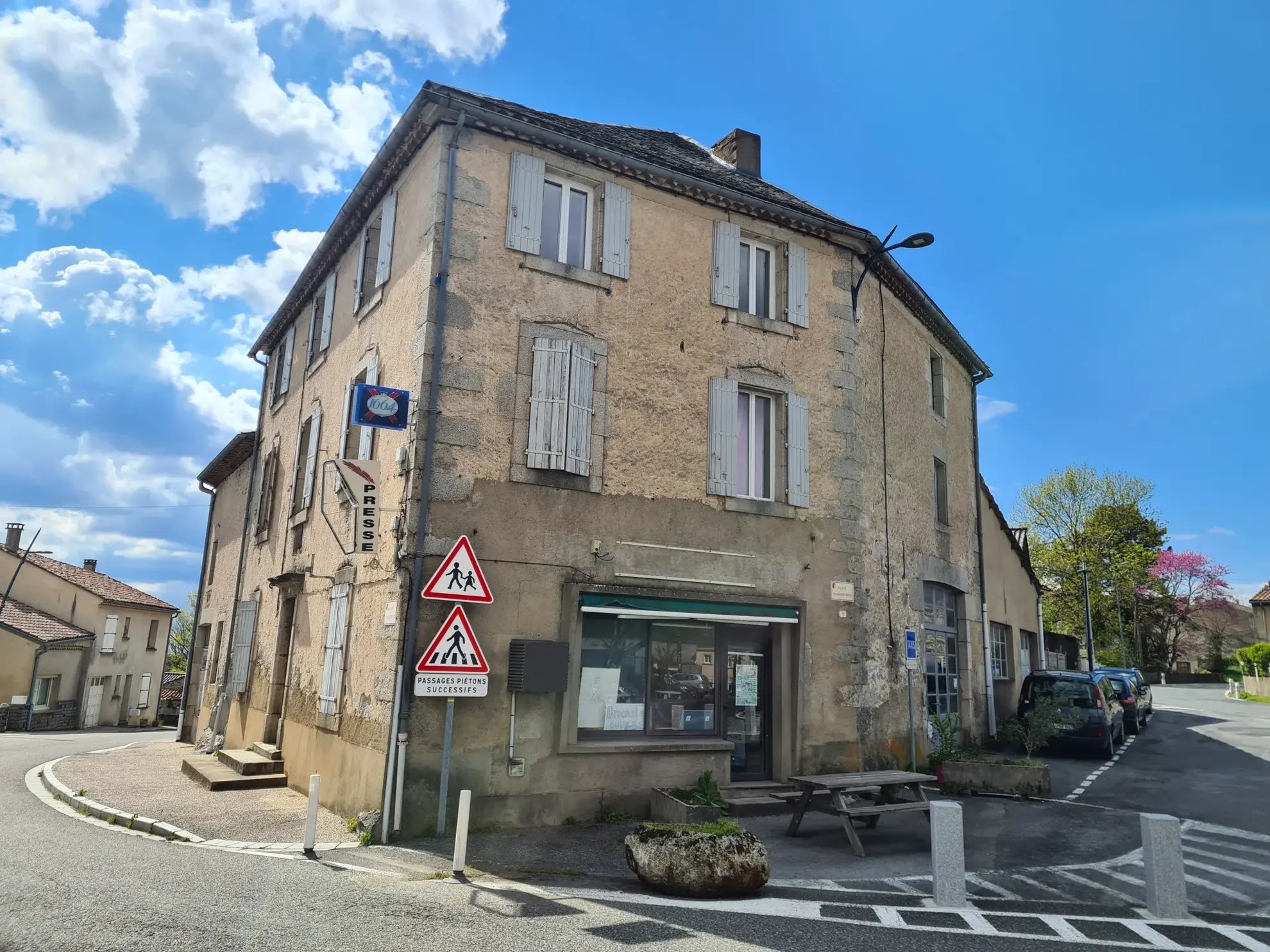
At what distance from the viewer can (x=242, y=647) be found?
15477 mm

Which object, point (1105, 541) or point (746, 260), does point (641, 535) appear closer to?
point (746, 260)

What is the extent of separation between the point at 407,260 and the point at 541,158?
2034 mm

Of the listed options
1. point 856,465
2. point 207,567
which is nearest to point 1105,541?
point 856,465

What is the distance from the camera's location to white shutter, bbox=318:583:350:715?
1012 cm

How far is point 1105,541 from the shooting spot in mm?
46812

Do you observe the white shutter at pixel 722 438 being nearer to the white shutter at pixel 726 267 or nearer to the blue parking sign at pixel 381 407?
the white shutter at pixel 726 267

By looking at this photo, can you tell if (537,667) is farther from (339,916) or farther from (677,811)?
(339,916)

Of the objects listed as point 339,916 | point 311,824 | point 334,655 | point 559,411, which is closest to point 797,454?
point 559,411

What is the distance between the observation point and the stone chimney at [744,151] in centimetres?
1501

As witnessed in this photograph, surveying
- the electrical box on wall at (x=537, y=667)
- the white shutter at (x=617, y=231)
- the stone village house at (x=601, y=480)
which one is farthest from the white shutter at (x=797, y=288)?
the electrical box on wall at (x=537, y=667)

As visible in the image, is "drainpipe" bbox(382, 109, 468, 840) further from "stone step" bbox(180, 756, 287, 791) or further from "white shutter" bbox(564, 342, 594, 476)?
"stone step" bbox(180, 756, 287, 791)

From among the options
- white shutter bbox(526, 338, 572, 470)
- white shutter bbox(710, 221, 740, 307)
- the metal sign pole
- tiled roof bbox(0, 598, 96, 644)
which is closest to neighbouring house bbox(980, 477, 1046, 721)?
white shutter bbox(710, 221, 740, 307)

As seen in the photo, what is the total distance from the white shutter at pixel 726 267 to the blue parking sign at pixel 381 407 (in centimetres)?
439

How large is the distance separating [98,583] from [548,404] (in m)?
33.8
